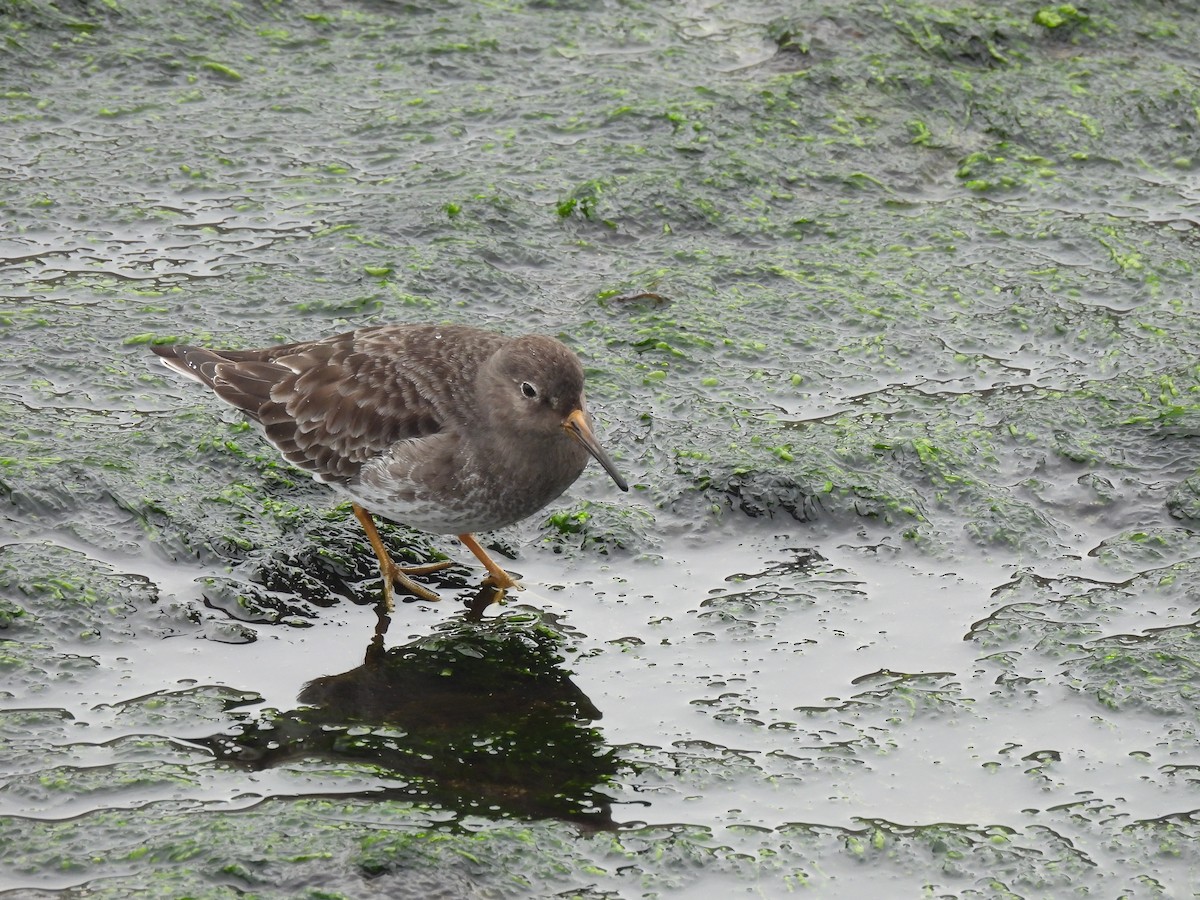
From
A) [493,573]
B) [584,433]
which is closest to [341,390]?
[493,573]

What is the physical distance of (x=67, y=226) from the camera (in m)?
8.93

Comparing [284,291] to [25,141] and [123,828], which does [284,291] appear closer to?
[25,141]

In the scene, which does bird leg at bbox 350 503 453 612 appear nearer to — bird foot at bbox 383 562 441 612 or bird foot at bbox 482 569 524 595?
bird foot at bbox 383 562 441 612

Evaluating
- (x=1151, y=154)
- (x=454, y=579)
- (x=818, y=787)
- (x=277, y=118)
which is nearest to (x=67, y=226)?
(x=277, y=118)

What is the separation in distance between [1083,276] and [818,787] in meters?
4.53

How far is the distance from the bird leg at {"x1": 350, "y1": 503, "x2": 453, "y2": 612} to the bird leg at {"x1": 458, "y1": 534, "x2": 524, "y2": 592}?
24 cm

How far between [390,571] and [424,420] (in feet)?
2.39

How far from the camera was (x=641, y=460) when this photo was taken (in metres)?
7.58

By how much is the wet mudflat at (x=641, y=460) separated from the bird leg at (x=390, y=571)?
95mm

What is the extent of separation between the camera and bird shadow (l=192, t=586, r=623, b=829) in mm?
5586

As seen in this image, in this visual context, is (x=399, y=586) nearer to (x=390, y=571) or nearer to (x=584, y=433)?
(x=390, y=571)

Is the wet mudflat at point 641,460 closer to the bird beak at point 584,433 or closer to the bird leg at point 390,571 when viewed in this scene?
the bird leg at point 390,571

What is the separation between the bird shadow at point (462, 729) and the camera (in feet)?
18.3

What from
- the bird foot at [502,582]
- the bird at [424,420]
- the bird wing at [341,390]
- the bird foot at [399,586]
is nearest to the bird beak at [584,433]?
the bird at [424,420]
